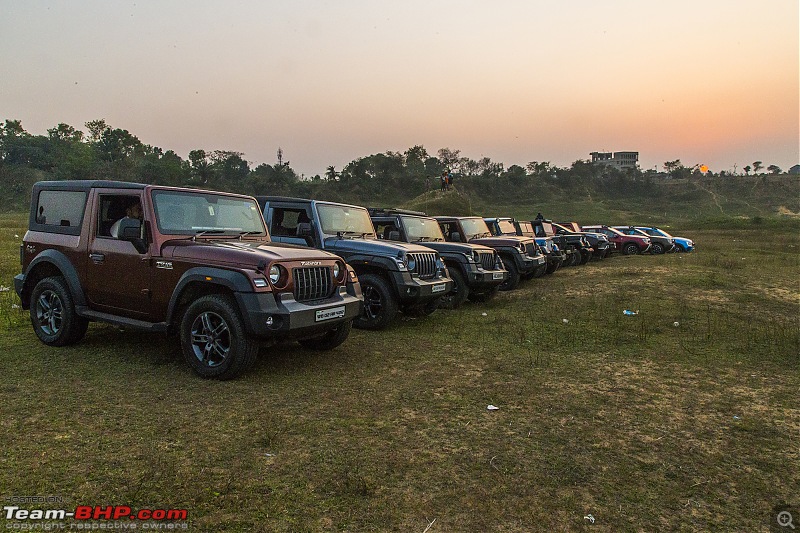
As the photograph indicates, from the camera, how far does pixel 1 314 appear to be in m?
7.52

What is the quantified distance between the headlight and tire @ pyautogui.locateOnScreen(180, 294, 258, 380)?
1.42 feet

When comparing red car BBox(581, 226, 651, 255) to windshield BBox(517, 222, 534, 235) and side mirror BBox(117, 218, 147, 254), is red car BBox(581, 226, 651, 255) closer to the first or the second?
windshield BBox(517, 222, 534, 235)

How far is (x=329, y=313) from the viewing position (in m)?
5.26

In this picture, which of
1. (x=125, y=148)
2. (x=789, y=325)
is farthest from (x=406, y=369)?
(x=125, y=148)

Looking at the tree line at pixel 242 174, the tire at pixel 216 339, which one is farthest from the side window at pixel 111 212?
the tree line at pixel 242 174

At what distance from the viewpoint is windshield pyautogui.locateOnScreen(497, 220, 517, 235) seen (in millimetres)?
14688

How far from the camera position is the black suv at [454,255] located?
378 inches

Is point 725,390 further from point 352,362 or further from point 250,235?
point 250,235

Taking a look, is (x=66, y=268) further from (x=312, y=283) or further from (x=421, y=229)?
(x=421, y=229)

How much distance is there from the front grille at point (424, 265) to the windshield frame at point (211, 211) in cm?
251

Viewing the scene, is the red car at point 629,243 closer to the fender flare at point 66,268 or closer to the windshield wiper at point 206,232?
the windshield wiper at point 206,232

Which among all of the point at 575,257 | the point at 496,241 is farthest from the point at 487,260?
the point at 575,257

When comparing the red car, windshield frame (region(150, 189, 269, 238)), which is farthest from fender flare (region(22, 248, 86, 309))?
the red car

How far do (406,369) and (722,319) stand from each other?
6.19m
